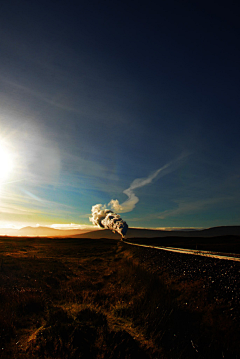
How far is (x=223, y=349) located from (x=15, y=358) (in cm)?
732

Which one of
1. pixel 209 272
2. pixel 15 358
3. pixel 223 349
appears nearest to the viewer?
pixel 15 358

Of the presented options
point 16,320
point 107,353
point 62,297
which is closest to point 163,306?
point 107,353

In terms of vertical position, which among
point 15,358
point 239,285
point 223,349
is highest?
point 239,285

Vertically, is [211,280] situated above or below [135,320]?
above

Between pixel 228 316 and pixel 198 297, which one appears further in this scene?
pixel 198 297

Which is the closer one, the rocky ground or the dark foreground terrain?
the dark foreground terrain

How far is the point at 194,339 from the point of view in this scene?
7715 millimetres

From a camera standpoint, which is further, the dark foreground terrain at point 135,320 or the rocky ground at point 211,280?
the rocky ground at point 211,280

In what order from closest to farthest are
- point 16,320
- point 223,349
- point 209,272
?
1. point 223,349
2. point 16,320
3. point 209,272

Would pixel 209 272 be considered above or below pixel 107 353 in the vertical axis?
above

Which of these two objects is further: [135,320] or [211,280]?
[211,280]

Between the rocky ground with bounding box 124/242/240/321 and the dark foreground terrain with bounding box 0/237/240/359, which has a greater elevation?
the rocky ground with bounding box 124/242/240/321

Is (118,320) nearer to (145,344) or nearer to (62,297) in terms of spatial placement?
(145,344)

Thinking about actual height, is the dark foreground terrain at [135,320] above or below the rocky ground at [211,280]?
below
